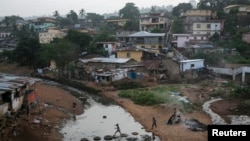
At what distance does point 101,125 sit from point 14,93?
291 inches

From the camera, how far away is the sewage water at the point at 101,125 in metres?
23.9

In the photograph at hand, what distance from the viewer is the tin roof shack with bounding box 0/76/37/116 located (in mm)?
23969

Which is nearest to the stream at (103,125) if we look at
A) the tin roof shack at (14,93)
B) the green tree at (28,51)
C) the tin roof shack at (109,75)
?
the tin roof shack at (14,93)

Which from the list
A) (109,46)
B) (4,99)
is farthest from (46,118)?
(109,46)

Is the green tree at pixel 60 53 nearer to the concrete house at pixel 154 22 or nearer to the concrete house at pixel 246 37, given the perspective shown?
the concrete house at pixel 246 37

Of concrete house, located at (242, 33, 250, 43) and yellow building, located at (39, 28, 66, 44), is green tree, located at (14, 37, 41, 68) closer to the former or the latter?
yellow building, located at (39, 28, 66, 44)

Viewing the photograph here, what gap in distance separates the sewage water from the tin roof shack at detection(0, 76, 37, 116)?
4203 millimetres

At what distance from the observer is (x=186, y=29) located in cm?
6556

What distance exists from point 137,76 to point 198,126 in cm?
1896

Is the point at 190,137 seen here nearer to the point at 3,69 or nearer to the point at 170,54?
the point at 170,54

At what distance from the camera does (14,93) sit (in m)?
24.9

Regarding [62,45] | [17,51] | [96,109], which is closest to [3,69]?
[17,51]

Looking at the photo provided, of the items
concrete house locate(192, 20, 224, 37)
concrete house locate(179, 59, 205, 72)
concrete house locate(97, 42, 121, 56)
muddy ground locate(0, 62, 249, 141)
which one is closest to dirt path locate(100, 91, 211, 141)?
muddy ground locate(0, 62, 249, 141)

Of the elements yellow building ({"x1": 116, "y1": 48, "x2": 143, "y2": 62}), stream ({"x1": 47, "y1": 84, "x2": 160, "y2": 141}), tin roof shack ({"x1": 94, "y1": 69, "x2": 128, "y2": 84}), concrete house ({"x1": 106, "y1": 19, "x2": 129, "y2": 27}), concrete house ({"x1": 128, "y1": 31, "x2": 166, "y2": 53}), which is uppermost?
concrete house ({"x1": 106, "y1": 19, "x2": 129, "y2": 27})
